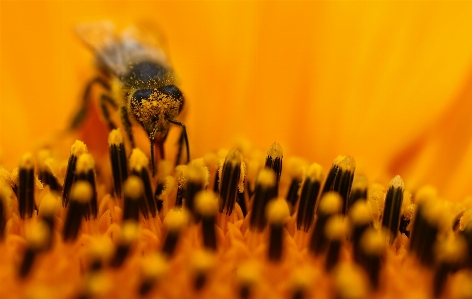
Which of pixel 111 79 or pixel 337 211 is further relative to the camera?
pixel 111 79

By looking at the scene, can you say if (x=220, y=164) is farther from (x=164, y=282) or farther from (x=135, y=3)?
(x=135, y=3)

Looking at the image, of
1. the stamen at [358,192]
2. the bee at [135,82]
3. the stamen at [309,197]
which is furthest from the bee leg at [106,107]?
the stamen at [358,192]

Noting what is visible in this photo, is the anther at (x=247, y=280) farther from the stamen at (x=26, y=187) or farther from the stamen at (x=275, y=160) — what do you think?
the stamen at (x=26, y=187)

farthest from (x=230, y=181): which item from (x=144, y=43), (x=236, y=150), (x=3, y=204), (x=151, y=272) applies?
(x=144, y=43)

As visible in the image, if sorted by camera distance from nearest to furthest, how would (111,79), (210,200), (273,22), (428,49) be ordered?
(210,200), (111,79), (428,49), (273,22)

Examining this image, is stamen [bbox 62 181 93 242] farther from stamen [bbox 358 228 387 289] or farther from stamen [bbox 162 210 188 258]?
stamen [bbox 358 228 387 289]

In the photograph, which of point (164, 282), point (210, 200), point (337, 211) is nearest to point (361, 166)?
point (337, 211)
